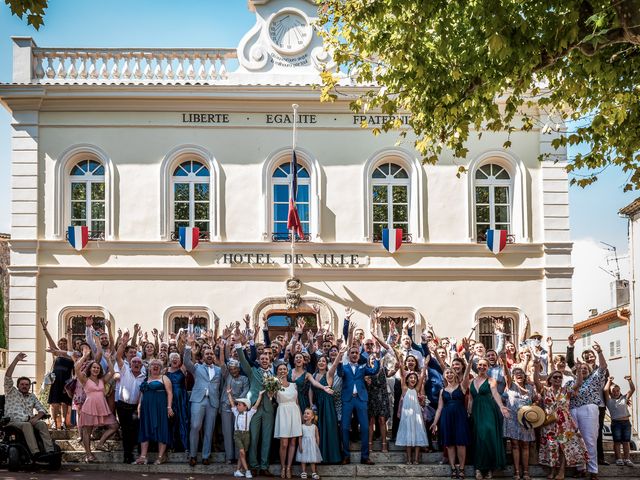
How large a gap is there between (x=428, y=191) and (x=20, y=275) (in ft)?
32.0

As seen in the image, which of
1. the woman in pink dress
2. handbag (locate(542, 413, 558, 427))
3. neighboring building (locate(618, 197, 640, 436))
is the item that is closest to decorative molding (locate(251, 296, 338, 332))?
the woman in pink dress

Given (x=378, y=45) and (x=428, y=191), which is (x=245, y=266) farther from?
(x=378, y=45)

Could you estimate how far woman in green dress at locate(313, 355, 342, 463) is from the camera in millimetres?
17406

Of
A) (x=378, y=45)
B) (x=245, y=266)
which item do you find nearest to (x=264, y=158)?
(x=245, y=266)

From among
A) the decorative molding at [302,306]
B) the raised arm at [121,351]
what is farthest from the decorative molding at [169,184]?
the raised arm at [121,351]

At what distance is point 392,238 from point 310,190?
2305mm

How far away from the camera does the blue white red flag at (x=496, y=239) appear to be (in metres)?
24.9

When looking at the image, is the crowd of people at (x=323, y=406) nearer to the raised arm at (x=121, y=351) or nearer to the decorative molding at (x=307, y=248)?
the raised arm at (x=121, y=351)

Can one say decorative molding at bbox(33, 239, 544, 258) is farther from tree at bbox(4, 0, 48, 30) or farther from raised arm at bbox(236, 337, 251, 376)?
tree at bbox(4, 0, 48, 30)

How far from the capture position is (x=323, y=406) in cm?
1750

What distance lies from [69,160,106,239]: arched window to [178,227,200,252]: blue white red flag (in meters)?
1.96

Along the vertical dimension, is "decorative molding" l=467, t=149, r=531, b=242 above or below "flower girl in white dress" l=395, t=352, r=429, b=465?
above

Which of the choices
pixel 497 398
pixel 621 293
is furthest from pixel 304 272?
pixel 621 293

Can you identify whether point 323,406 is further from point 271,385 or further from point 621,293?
point 621,293
